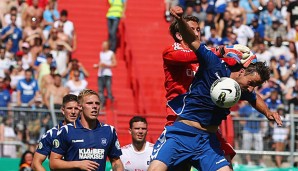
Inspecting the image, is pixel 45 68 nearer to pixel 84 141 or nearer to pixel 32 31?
pixel 32 31

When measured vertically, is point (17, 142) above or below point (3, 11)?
below

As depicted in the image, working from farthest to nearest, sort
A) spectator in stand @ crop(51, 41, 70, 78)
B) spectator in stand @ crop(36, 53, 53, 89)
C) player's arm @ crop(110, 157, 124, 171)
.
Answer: spectator in stand @ crop(51, 41, 70, 78), spectator in stand @ crop(36, 53, 53, 89), player's arm @ crop(110, 157, 124, 171)

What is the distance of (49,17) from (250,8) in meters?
5.04

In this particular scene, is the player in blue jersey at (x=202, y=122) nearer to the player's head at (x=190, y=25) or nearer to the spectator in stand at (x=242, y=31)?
the player's head at (x=190, y=25)

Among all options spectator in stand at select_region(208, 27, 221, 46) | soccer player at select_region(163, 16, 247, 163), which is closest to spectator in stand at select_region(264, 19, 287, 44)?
spectator in stand at select_region(208, 27, 221, 46)

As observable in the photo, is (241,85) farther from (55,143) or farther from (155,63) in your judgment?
(155,63)

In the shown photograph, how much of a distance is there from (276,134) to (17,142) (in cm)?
503

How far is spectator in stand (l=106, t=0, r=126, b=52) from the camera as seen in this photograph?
24.1 meters

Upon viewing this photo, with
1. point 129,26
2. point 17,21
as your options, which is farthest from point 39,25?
point 129,26

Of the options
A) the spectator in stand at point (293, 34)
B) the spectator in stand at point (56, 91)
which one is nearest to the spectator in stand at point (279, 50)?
the spectator in stand at point (293, 34)

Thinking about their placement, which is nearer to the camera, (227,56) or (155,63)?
(227,56)

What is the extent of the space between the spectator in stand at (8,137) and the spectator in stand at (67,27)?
4.94 meters

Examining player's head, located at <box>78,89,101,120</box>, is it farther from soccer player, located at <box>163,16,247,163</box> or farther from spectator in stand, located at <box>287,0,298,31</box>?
spectator in stand, located at <box>287,0,298,31</box>

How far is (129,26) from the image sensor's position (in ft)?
85.3
